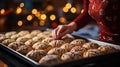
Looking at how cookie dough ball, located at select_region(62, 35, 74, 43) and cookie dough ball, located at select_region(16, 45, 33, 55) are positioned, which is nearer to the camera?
cookie dough ball, located at select_region(16, 45, 33, 55)

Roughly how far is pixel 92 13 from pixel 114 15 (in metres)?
0.24

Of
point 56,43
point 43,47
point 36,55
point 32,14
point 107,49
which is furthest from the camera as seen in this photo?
point 32,14

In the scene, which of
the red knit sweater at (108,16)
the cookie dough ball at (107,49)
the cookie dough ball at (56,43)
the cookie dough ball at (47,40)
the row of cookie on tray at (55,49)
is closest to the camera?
the row of cookie on tray at (55,49)

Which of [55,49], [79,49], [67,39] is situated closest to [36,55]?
[55,49]

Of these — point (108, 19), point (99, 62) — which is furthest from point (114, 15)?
point (99, 62)

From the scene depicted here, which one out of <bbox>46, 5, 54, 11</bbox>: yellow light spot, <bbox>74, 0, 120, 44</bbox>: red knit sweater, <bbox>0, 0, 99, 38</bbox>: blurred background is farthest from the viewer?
<bbox>46, 5, 54, 11</bbox>: yellow light spot

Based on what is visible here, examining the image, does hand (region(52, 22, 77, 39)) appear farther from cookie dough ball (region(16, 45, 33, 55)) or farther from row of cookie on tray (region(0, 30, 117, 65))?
cookie dough ball (region(16, 45, 33, 55))

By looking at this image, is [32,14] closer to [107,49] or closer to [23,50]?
[23,50]

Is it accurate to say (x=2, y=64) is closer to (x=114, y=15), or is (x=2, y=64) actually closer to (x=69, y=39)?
(x=69, y=39)

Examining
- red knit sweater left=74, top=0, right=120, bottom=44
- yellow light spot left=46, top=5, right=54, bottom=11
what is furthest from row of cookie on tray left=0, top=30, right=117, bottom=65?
yellow light spot left=46, top=5, right=54, bottom=11

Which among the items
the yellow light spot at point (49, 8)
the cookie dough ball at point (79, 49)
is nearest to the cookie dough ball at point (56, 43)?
the cookie dough ball at point (79, 49)

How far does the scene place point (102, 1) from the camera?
2.15m

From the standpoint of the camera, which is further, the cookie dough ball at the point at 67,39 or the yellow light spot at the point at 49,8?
the yellow light spot at the point at 49,8

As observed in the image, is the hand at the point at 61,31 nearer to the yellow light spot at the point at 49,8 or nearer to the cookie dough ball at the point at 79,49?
the cookie dough ball at the point at 79,49
